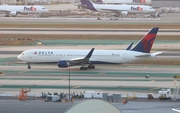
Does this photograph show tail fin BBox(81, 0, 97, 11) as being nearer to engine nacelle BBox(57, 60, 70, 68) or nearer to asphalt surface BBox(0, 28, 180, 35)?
asphalt surface BBox(0, 28, 180, 35)

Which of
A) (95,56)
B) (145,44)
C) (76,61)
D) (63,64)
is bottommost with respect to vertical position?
(63,64)

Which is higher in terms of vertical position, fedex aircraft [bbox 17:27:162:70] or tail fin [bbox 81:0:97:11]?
tail fin [bbox 81:0:97:11]

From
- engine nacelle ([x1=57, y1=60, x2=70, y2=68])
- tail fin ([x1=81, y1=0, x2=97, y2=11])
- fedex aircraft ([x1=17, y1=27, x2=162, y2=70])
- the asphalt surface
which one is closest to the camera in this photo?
engine nacelle ([x1=57, y1=60, x2=70, y2=68])

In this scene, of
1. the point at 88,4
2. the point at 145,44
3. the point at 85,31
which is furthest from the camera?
the point at 88,4

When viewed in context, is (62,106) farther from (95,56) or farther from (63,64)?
(95,56)

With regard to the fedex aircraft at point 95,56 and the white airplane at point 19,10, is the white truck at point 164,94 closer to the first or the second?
the fedex aircraft at point 95,56

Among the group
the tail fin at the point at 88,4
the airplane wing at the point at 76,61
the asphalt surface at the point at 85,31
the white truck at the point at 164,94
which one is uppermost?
the tail fin at the point at 88,4

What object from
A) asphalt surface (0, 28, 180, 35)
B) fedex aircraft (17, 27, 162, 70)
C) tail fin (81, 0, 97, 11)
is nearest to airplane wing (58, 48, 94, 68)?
fedex aircraft (17, 27, 162, 70)

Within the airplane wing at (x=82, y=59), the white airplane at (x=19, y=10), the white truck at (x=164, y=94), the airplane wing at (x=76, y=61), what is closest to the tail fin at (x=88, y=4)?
the white airplane at (x=19, y=10)

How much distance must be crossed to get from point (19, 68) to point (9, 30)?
49.1 m

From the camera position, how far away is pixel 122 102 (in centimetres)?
5559

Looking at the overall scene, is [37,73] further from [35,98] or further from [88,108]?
[88,108]

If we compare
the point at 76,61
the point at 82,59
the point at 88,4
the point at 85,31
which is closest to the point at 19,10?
the point at 88,4

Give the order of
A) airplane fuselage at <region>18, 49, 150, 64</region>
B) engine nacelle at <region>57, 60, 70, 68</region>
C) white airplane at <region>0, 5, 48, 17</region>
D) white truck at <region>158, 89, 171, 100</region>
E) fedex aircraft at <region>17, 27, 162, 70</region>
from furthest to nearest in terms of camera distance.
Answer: white airplane at <region>0, 5, 48, 17</region>, airplane fuselage at <region>18, 49, 150, 64</region>, fedex aircraft at <region>17, 27, 162, 70</region>, engine nacelle at <region>57, 60, 70, 68</region>, white truck at <region>158, 89, 171, 100</region>
